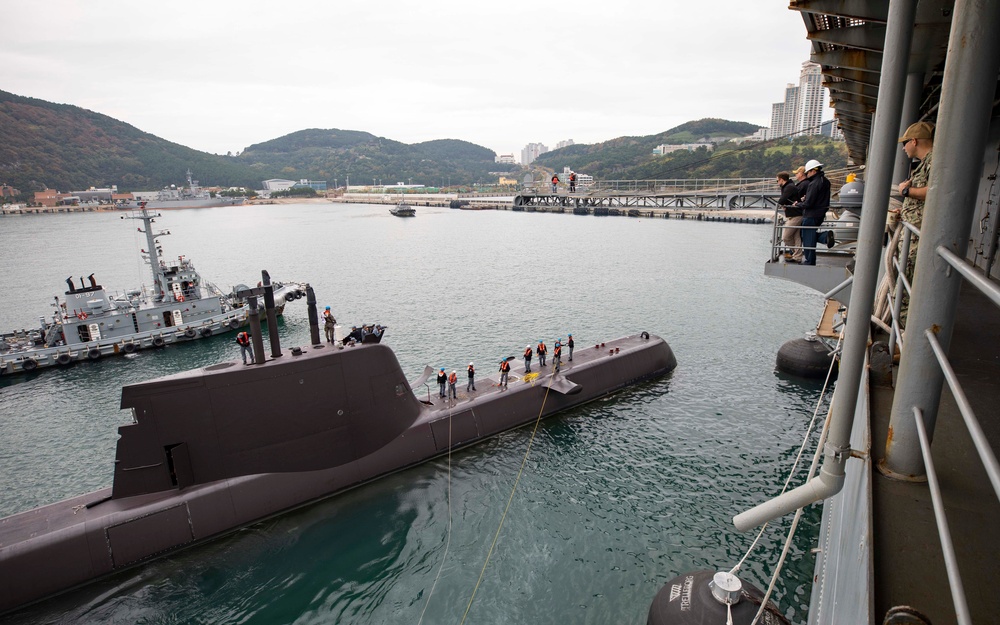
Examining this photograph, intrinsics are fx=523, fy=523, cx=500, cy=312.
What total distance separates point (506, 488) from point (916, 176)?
12.5m

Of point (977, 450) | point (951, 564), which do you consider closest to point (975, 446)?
point (977, 450)

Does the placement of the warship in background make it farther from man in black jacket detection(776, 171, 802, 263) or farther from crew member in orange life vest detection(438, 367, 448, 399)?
man in black jacket detection(776, 171, 802, 263)

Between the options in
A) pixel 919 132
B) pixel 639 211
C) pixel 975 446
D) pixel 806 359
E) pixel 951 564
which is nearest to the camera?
pixel 951 564

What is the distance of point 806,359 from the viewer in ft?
75.9

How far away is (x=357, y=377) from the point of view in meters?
13.8

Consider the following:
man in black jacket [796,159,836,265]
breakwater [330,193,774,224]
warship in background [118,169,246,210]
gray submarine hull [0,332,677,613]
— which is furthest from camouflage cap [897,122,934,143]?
warship in background [118,169,246,210]

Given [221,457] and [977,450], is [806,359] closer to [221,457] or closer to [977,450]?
[221,457]

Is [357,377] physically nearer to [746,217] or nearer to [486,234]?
[486,234]

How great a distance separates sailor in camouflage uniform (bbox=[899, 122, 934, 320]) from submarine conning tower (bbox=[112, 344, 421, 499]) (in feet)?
37.7

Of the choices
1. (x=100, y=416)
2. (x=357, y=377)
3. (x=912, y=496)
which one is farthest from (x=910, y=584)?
(x=100, y=416)

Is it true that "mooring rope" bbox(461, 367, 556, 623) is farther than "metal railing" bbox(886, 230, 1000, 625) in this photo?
Yes

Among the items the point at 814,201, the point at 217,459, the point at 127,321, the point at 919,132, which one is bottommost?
the point at 127,321

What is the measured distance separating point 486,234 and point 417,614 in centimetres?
8490

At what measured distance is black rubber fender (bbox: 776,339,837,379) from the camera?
23.0 metres
